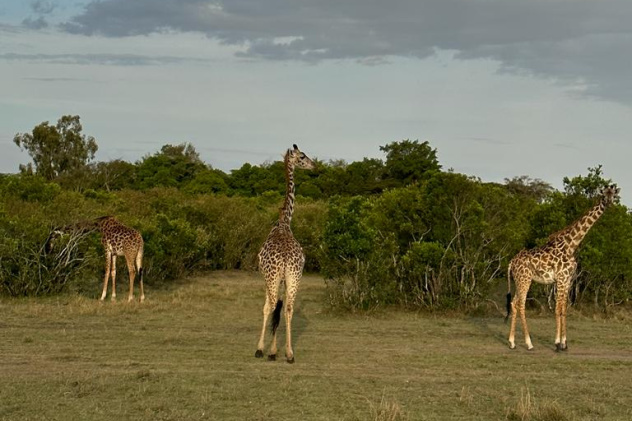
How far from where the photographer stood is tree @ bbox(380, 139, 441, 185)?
4503 centimetres

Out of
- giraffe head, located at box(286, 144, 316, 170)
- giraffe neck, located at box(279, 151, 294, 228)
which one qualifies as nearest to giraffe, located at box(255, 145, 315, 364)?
giraffe neck, located at box(279, 151, 294, 228)

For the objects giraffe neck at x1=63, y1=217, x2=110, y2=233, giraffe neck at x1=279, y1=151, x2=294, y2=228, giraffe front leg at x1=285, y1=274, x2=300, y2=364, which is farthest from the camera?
giraffe neck at x1=63, y1=217, x2=110, y2=233

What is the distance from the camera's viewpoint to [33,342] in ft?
39.4

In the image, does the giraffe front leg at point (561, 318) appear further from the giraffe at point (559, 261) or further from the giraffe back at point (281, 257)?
the giraffe back at point (281, 257)

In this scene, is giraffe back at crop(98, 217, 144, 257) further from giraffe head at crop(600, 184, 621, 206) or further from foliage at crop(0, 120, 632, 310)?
giraffe head at crop(600, 184, 621, 206)

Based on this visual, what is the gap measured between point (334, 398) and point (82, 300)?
965 centimetres

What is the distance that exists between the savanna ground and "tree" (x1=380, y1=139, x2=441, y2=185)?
28.6 metres

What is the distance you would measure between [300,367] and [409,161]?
35716mm

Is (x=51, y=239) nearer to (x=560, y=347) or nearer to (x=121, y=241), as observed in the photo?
(x=121, y=241)

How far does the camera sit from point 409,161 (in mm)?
45531

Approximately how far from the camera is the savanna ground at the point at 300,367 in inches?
327

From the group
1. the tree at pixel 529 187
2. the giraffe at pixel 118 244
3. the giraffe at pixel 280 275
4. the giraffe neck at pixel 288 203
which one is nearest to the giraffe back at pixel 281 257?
the giraffe at pixel 280 275

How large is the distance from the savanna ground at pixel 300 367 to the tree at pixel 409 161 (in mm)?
28565

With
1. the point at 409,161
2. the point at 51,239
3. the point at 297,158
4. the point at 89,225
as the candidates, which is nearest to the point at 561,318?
the point at 297,158
